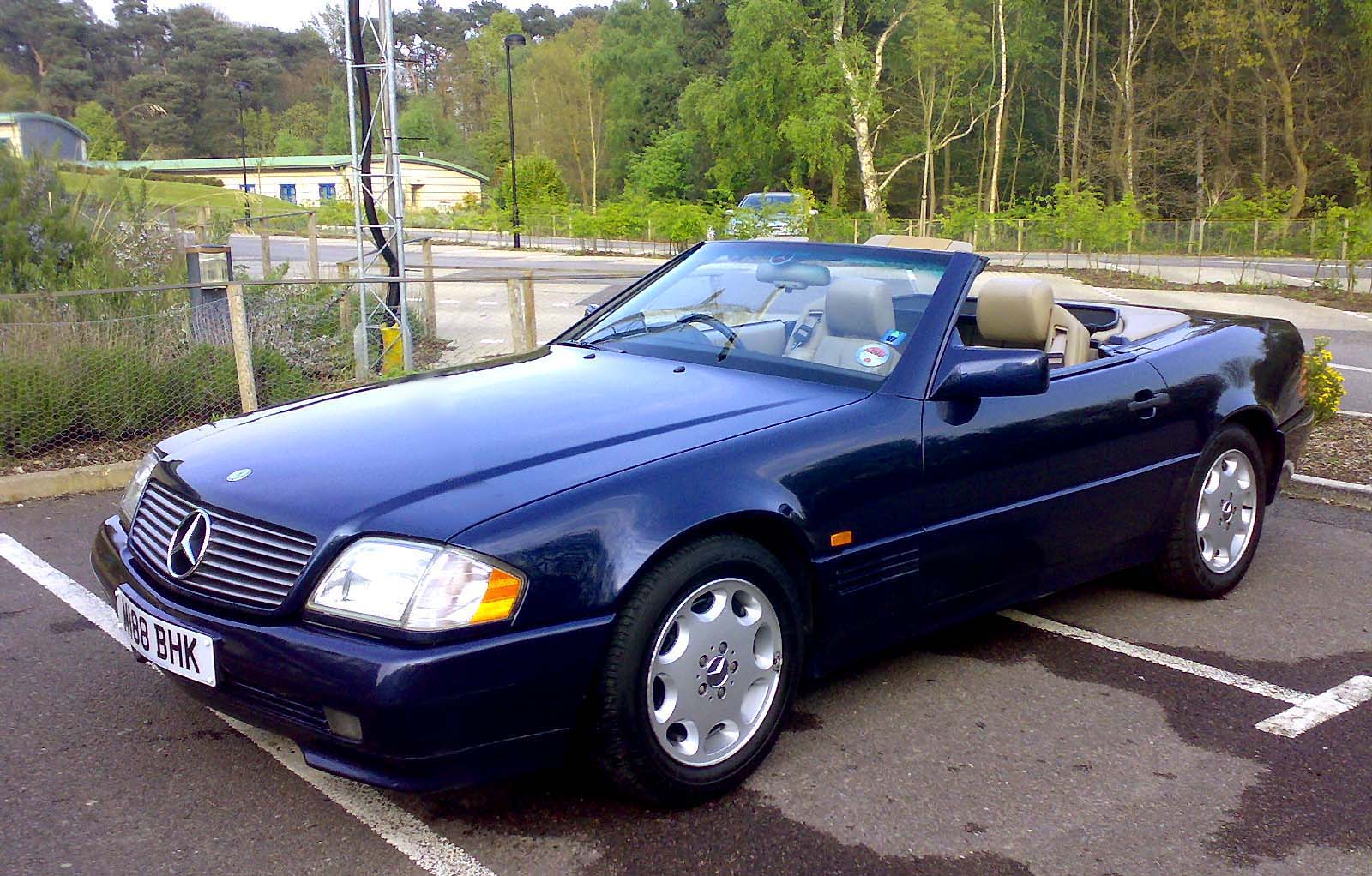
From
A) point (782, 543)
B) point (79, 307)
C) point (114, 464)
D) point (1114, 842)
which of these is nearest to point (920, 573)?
point (782, 543)

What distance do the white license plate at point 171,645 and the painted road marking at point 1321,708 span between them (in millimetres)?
3070

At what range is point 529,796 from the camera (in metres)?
3.13

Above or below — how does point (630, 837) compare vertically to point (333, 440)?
below

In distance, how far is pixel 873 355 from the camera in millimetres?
3822

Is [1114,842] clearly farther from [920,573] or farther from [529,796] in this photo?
[529,796]

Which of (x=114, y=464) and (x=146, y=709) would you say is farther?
(x=114, y=464)

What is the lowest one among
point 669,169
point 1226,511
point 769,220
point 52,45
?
point 1226,511

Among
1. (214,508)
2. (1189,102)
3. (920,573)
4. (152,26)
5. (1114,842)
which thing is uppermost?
(152,26)

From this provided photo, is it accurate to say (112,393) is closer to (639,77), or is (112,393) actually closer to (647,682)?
(647,682)

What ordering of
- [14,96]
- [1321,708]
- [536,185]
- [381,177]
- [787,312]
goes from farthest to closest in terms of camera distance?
1. [536,185]
2. [14,96]
3. [381,177]
4. [787,312]
5. [1321,708]

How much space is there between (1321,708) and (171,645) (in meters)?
3.46

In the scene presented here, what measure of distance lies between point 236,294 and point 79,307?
180cm

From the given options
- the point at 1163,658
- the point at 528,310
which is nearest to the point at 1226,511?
the point at 1163,658

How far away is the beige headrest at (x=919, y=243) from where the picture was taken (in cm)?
436
